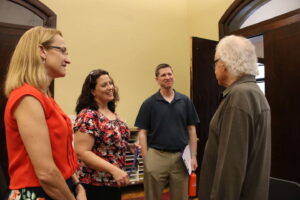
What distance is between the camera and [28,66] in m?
1.03

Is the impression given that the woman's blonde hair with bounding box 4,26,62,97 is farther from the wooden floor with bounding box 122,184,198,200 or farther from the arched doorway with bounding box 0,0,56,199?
the wooden floor with bounding box 122,184,198,200

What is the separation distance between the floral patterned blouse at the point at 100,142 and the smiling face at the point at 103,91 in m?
0.15

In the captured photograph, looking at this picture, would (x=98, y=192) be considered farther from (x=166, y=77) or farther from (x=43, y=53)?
(x=166, y=77)

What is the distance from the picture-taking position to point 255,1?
3.38 metres

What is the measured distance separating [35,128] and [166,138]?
1.65 metres

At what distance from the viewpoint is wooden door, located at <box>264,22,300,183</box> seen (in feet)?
8.77

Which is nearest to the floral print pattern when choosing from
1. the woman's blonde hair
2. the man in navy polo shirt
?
the woman's blonde hair

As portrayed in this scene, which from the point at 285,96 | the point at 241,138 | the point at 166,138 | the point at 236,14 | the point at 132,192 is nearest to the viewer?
the point at 241,138

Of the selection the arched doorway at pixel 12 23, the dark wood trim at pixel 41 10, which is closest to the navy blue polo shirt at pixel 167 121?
the arched doorway at pixel 12 23

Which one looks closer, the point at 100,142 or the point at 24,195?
the point at 24,195

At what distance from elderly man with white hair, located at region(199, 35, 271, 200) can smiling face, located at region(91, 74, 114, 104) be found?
713mm

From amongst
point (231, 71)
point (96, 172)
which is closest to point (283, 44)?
point (231, 71)

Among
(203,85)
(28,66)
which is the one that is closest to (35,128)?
(28,66)

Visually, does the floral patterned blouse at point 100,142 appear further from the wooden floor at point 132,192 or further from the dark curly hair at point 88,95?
the wooden floor at point 132,192
